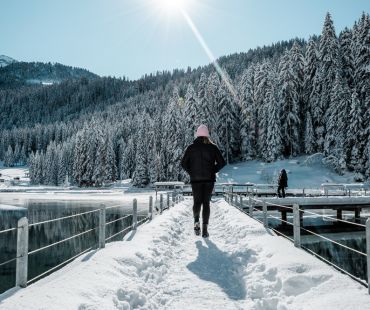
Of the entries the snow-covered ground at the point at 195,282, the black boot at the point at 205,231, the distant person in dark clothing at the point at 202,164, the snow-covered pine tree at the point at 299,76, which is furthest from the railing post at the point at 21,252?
the snow-covered pine tree at the point at 299,76

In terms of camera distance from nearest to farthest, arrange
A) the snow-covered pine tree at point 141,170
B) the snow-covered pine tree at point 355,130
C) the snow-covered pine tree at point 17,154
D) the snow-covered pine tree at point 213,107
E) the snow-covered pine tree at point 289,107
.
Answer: the snow-covered pine tree at point 355,130 → the snow-covered pine tree at point 289,107 → the snow-covered pine tree at point 213,107 → the snow-covered pine tree at point 141,170 → the snow-covered pine tree at point 17,154

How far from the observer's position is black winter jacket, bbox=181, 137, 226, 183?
31.6 feet

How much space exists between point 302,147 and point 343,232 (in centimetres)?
3940

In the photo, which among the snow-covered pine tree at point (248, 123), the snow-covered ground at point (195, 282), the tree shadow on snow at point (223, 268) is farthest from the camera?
the snow-covered pine tree at point (248, 123)

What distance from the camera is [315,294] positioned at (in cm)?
520

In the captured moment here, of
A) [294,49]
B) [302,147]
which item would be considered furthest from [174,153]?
[294,49]

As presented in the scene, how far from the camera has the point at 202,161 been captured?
9.62 m

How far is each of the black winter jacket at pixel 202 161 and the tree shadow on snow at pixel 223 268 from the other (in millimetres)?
1719

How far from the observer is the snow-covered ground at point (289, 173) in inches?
2061

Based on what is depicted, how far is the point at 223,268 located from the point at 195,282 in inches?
41.8

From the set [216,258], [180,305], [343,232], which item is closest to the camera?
[180,305]

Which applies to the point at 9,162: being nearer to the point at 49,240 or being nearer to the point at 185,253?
the point at 49,240

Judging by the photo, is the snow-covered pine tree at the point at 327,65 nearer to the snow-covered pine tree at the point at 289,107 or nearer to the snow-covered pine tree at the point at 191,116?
the snow-covered pine tree at the point at 289,107

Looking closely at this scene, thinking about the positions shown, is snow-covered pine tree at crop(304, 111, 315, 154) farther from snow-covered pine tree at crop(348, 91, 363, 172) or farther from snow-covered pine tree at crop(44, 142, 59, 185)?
snow-covered pine tree at crop(44, 142, 59, 185)
